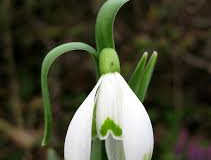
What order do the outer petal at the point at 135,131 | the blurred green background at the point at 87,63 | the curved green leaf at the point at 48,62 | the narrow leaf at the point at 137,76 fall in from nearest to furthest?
the outer petal at the point at 135,131, the curved green leaf at the point at 48,62, the narrow leaf at the point at 137,76, the blurred green background at the point at 87,63

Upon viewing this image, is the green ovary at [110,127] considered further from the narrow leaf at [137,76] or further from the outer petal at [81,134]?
the narrow leaf at [137,76]

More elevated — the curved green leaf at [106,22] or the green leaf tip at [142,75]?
the curved green leaf at [106,22]

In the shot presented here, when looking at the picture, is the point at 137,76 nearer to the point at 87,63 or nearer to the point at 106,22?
the point at 106,22

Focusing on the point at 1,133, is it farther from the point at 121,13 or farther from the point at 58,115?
the point at 121,13

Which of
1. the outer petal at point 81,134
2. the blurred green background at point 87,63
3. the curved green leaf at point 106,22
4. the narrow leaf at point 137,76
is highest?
the curved green leaf at point 106,22

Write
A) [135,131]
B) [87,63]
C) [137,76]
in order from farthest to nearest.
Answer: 1. [87,63]
2. [137,76]
3. [135,131]

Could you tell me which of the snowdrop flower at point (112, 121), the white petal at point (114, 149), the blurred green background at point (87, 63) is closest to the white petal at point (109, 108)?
the snowdrop flower at point (112, 121)

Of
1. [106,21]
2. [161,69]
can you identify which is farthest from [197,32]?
[106,21]

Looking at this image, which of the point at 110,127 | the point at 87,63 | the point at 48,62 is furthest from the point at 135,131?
the point at 87,63
